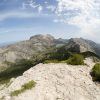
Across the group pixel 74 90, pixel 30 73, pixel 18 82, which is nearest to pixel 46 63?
pixel 30 73

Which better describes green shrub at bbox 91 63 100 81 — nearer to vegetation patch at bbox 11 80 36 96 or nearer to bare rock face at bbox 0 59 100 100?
bare rock face at bbox 0 59 100 100

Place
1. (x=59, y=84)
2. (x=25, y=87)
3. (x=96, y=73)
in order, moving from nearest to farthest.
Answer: (x=25, y=87) → (x=59, y=84) → (x=96, y=73)

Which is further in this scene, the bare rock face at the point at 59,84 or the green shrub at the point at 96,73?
the green shrub at the point at 96,73

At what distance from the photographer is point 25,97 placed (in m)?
27.9

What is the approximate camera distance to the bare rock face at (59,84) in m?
27.8

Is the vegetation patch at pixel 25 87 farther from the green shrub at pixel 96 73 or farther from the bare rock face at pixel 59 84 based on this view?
the green shrub at pixel 96 73

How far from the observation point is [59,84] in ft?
97.4

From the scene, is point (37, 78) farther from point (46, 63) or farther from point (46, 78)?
point (46, 63)

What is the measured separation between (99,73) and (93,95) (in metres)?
4.05

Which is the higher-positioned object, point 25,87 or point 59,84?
point 59,84

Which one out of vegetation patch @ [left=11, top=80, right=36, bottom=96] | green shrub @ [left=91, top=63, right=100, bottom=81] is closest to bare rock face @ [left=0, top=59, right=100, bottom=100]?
vegetation patch @ [left=11, top=80, right=36, bottom=96]

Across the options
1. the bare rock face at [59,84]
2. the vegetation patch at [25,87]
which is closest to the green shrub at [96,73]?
the bare rock face at [59,84]

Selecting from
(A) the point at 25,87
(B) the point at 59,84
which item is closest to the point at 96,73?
(B) the point at 59,84

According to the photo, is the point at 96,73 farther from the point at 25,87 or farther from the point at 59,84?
the point at 25,87
